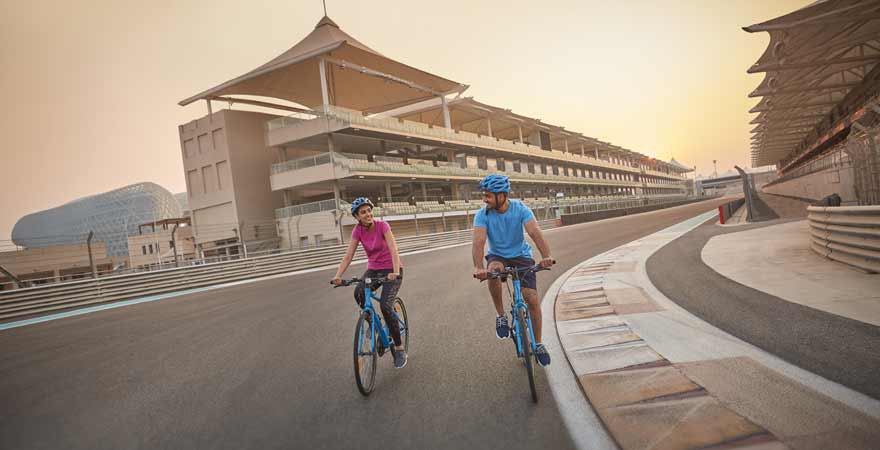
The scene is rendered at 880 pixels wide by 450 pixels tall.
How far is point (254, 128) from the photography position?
36.7 meters

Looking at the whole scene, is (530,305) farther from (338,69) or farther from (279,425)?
(338,69)

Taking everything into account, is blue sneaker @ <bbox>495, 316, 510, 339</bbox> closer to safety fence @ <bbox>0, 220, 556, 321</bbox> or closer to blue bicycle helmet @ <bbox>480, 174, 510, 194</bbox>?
blue bicycle helmet @ <bbox>480, 174, 510, 194</bbox>

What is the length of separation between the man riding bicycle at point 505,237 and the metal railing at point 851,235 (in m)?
5.23

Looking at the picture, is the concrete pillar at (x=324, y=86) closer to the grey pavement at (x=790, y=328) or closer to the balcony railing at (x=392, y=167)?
the balcony railing at (x=392, y=167)

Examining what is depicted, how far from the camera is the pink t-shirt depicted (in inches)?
181

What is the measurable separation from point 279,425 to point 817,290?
638 cm

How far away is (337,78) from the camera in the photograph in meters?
40.2

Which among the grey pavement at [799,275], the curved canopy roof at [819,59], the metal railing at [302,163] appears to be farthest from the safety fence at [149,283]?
the curved canopy roof at [819,59]

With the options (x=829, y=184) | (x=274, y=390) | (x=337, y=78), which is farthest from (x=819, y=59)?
(x=337, y=78)

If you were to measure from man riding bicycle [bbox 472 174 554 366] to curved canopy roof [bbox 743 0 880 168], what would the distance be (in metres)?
12.8

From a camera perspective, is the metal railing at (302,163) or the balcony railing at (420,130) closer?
the metal railing at (302,163)

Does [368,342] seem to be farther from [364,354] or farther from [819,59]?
[819,59]

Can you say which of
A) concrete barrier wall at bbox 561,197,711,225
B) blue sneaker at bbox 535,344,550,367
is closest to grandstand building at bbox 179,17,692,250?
concrete barrier wall at bbox 561,197,711,225

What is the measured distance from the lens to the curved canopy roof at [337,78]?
3459cm
